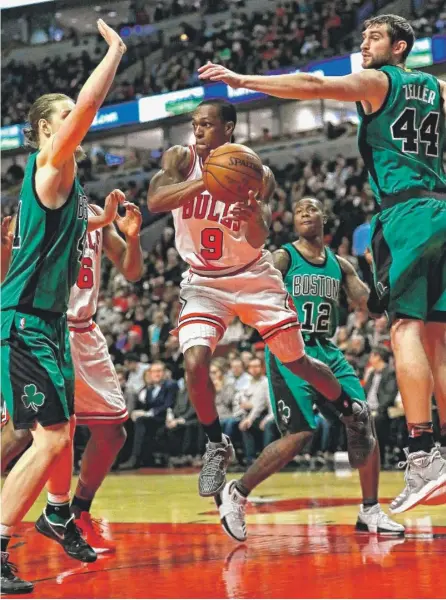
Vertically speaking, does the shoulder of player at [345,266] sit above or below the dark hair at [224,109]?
below

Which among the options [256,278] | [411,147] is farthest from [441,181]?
[256,278]

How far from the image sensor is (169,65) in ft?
89.1

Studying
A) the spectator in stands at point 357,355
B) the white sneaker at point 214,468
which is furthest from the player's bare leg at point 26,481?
the spectator in stands at point 357,355

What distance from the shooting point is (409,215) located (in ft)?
15.2

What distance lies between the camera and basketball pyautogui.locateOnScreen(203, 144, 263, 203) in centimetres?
504

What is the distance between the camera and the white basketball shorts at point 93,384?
589 cm

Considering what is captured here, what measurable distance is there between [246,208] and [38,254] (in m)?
1.26

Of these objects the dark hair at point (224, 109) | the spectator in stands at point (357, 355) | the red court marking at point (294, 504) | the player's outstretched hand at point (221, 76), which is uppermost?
the player's outstretched hand at point (221, 76)

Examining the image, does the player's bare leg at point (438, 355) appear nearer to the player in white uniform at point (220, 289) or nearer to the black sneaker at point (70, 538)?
the player in white uniform at point (220, 289)

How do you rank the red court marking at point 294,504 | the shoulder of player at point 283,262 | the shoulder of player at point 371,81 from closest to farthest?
the shoulder of player at point 371,81, the shoulder of player at point 283,262, the red court marking at point 294,504

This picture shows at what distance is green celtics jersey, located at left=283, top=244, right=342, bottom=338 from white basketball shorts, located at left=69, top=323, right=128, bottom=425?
153cm

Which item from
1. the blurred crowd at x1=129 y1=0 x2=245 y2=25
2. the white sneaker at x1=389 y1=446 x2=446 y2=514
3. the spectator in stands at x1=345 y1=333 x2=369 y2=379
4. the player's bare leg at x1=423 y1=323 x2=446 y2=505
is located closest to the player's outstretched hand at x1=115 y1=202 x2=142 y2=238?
the player's bare leg at x1=423 y1=323 x2=446 y2=505

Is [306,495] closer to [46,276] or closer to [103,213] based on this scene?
[103,213]

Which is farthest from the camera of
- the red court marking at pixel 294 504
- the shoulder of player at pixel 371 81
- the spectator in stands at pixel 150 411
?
the spectator in stands at pixel 150 411
